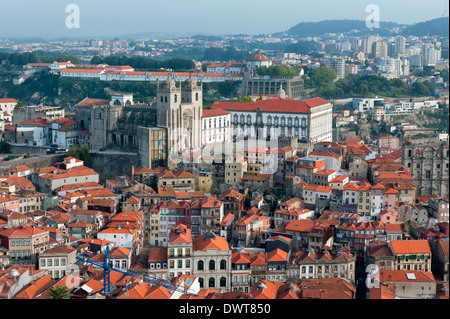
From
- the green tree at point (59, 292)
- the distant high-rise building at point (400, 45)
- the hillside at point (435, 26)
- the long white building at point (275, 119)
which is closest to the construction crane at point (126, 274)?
the green tree at point (59, 292)

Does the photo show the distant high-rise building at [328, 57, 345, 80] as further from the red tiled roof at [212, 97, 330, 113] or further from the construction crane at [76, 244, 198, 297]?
the construction crane at [76, 244, 198, 297]

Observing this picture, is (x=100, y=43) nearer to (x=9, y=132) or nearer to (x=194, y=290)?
(x=9, y=132)

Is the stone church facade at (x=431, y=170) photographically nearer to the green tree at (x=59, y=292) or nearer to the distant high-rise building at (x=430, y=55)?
the green tree at (x=59, y=292)

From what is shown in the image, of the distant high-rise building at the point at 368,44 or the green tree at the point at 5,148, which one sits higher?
the distant high-rise building at the point at 368,44

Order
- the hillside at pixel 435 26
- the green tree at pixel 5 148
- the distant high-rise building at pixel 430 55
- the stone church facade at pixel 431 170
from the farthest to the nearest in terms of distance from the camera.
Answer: the distant high-rise building at pixel 430 55 → the green tree at pixel 5 148 → the stone church facade at pixel 431 170 → the hillside at pixel 435 26

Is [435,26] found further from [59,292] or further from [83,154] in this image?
[59,292]
